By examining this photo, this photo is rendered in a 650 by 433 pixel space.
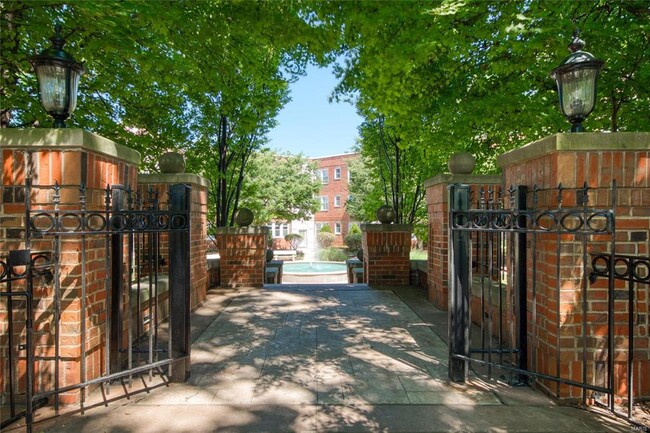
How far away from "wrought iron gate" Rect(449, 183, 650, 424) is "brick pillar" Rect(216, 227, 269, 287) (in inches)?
212

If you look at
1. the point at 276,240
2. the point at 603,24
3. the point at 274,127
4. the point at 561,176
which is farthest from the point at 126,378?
the point at 276,240

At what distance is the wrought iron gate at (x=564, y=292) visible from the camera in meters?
2.71

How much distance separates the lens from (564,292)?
2914 millimetres

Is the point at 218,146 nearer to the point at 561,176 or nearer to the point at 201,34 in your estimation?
the point at 201,34

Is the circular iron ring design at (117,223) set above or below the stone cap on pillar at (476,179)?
below

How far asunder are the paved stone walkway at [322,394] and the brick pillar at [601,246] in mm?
483

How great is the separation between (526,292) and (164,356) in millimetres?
3824

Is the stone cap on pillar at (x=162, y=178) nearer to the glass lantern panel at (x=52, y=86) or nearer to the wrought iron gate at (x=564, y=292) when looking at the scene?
the glass lantern panel at (x=52, y=86)

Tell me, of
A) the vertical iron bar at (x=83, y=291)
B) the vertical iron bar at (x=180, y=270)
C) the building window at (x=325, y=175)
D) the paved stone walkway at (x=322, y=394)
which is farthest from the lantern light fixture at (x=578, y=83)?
the building window at (x=325, y=175)

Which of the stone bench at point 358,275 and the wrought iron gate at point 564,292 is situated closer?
the wrought iron gate at point 564,292

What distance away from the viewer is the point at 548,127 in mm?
6965

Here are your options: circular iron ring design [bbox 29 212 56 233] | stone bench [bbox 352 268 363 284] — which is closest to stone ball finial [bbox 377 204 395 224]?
stone bench [bbox 352 268 363 284]

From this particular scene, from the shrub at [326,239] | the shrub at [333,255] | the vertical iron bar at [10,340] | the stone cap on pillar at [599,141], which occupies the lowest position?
the shrub at [333,255]

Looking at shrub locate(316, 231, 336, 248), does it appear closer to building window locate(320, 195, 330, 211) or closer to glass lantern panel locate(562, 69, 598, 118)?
building window locate(320, 195, 330, 211)
